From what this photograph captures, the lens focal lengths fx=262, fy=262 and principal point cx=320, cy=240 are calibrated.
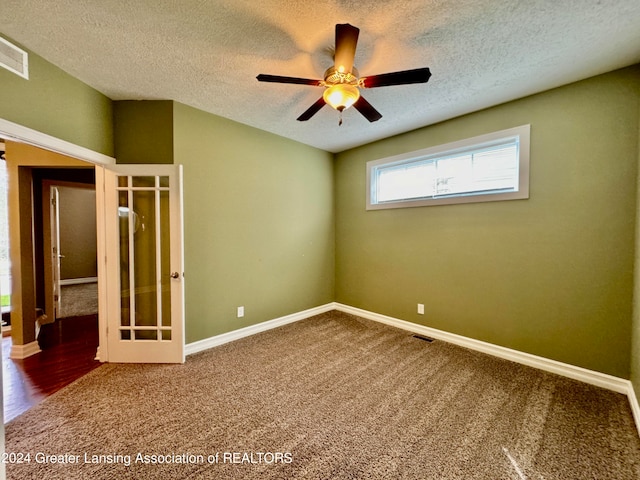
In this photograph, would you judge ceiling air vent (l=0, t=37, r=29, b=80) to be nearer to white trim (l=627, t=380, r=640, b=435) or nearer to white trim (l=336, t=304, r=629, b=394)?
white trim (l=336, t=304, r=629, b=394)

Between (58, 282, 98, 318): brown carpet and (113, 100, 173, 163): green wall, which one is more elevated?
(113, 100, 173, 163): green wall

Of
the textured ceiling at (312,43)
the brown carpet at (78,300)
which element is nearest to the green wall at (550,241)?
the textured ceiling at (312,43)

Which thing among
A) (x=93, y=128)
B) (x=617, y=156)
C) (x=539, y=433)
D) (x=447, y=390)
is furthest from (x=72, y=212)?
(x=617, y=156)

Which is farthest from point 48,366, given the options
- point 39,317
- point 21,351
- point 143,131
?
point 143,131

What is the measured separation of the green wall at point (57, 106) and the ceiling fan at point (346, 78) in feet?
5.89

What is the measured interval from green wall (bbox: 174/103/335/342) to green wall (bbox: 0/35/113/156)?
27.5 inches

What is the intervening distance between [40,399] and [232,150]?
9.60 ft

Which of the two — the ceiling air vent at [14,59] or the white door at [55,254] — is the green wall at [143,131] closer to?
the ceiling air vent at [14,59]

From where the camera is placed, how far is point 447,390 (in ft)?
7.48

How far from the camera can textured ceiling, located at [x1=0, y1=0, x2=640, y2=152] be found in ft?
5.38

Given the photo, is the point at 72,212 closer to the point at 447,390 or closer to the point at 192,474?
the point at 192,474

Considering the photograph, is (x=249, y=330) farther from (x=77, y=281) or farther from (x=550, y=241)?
(x=77, y=281)

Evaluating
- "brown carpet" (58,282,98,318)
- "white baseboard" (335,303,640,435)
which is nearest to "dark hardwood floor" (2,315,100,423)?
"brown carpet" (58,282,98,318)

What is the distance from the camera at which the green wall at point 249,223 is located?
2977mm
